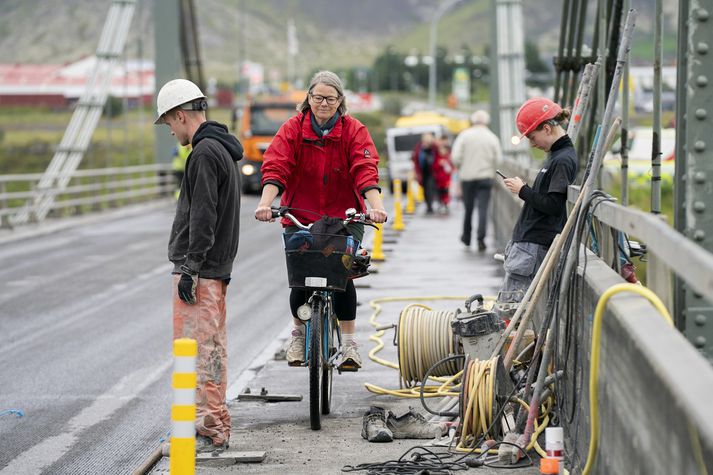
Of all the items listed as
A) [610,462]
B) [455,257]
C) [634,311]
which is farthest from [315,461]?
[455,257]

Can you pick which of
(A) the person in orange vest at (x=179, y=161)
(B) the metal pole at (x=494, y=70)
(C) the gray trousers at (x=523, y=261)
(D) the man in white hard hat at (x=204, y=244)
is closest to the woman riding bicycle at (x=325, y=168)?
(D) the man in white hard hat at (x=204, y=244)

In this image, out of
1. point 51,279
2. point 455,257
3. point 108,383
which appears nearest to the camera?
point 108,383

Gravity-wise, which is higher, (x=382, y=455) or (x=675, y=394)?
(x=675, y=394)

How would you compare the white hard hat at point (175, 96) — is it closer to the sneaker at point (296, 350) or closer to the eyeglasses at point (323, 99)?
the eyeglasses at point (323, 99)

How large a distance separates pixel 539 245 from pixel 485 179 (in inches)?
488

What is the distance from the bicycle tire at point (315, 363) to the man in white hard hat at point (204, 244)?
55 centimetres

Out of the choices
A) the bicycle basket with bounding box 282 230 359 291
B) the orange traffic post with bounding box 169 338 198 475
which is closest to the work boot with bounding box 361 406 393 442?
the bicycle basket with bounding box 282 230 359 291

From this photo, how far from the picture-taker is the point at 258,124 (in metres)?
45.0

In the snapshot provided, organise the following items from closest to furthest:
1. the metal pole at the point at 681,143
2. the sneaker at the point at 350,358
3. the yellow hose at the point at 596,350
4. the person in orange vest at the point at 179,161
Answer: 1. the yellow hose at the point at 596,350
2. the metal pole at the point at 681,143
3. the sneaker at the point at 350,358
4. the person in orange vest at the point at 179,161

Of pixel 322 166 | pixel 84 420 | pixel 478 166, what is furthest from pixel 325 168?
pixel 478 166

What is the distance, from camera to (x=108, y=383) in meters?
9.91

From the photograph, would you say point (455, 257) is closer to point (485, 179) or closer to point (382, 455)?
point (485, 179)

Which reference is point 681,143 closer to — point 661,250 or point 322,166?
A: point 661,250

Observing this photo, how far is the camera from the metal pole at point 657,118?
704 cm
